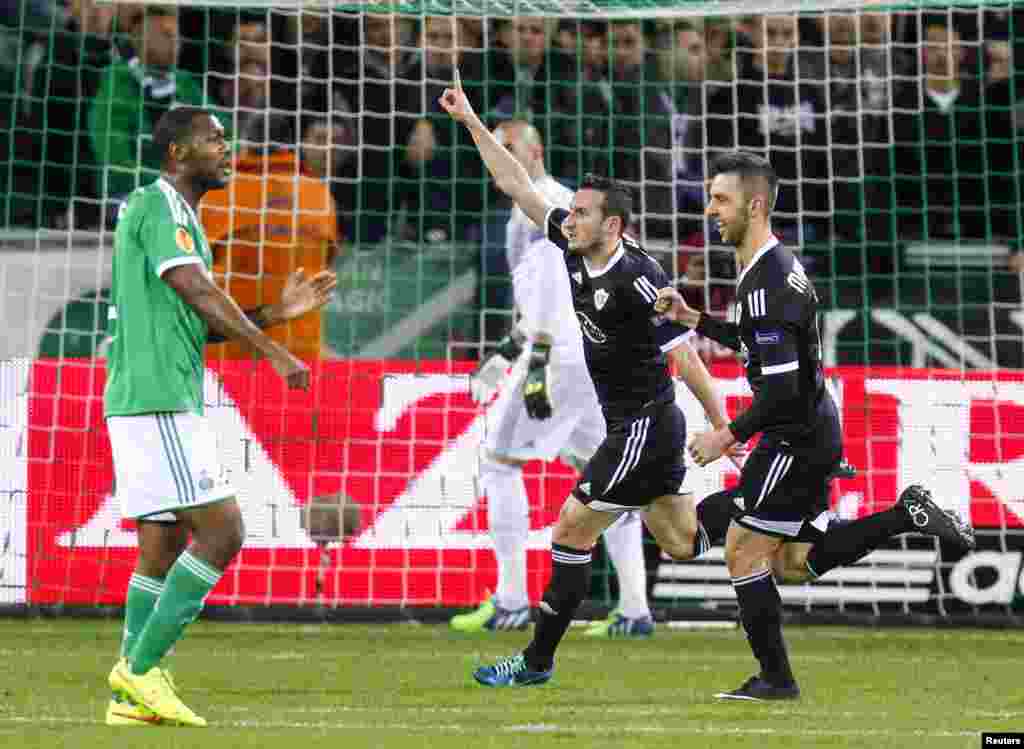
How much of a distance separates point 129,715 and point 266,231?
20.8 feet

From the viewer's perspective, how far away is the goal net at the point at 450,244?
37.4 ft

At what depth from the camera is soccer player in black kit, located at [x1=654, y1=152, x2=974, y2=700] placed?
758 cm

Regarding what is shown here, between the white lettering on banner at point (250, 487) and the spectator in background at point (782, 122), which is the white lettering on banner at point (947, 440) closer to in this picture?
the spectator in background at point (782, 122)

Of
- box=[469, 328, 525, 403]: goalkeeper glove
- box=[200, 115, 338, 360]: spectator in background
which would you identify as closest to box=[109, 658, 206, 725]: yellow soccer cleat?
box=[469, 328, 525, 403]: goalkeeper glove

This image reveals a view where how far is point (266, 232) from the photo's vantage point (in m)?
12.9

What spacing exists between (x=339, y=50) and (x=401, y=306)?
8.14 feet

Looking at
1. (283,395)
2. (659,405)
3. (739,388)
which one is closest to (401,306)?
(283,395)

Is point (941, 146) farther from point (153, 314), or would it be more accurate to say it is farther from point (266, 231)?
point (153, 314)

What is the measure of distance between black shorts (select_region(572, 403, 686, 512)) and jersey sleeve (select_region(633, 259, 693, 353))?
0.89 ft

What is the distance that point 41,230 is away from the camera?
12.9 m

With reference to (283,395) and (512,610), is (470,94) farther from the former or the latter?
(512,610)

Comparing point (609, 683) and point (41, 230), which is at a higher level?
point (41, 230)

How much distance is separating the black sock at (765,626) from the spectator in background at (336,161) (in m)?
6.14

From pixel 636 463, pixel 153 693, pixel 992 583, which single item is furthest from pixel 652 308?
pixel 992 583
